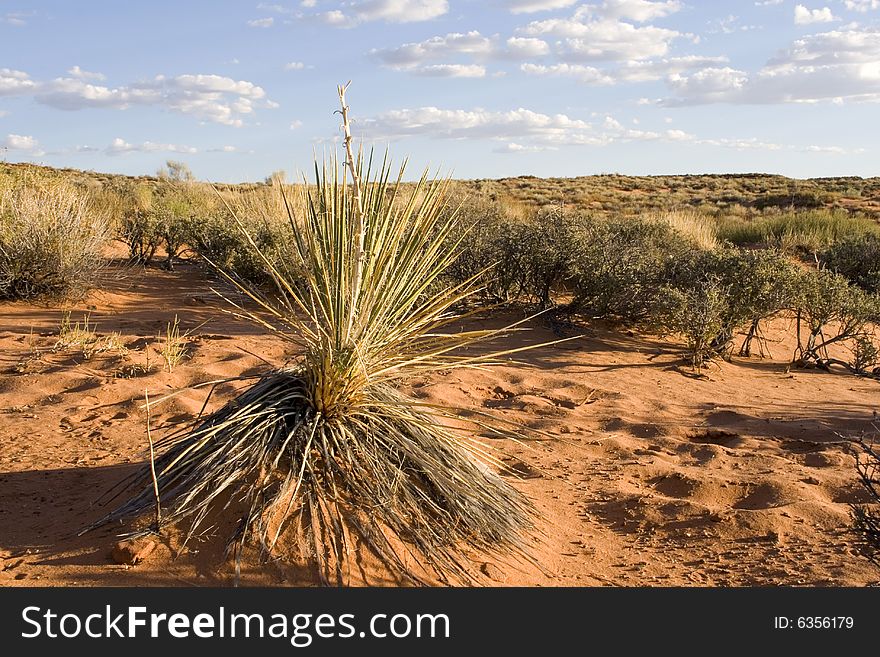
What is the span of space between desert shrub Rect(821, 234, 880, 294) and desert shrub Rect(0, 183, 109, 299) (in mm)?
11909

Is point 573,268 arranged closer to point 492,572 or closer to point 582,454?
point 582,454

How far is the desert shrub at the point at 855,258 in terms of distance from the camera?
43.8 ft

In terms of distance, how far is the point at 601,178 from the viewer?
43875 millimetres

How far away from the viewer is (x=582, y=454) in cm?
541

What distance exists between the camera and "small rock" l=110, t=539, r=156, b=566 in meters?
3.15

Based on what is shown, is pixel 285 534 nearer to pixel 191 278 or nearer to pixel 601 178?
pixel 191 278

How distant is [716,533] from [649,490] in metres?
→ 0.66

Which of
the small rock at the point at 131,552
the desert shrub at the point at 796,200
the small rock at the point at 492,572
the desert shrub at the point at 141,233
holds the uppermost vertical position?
the desert shrub at the point at 796,200

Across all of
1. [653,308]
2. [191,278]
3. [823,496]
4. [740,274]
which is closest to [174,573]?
[823,496]

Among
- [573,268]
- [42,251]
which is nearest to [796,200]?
[573,268]

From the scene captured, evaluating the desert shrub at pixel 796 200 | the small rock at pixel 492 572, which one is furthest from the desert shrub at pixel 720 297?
the desert shrub at pixel 796 200

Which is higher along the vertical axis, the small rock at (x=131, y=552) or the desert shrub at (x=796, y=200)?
the desert shrub at (x=796, y=200)

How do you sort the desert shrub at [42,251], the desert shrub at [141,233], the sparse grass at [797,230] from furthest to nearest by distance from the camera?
the sparse grass at [797,230] → the desert shrub at [141,233] → the desert shrub at [42,251]

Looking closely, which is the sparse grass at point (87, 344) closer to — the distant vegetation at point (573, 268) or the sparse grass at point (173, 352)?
the sparse grass at point (173, 352)
